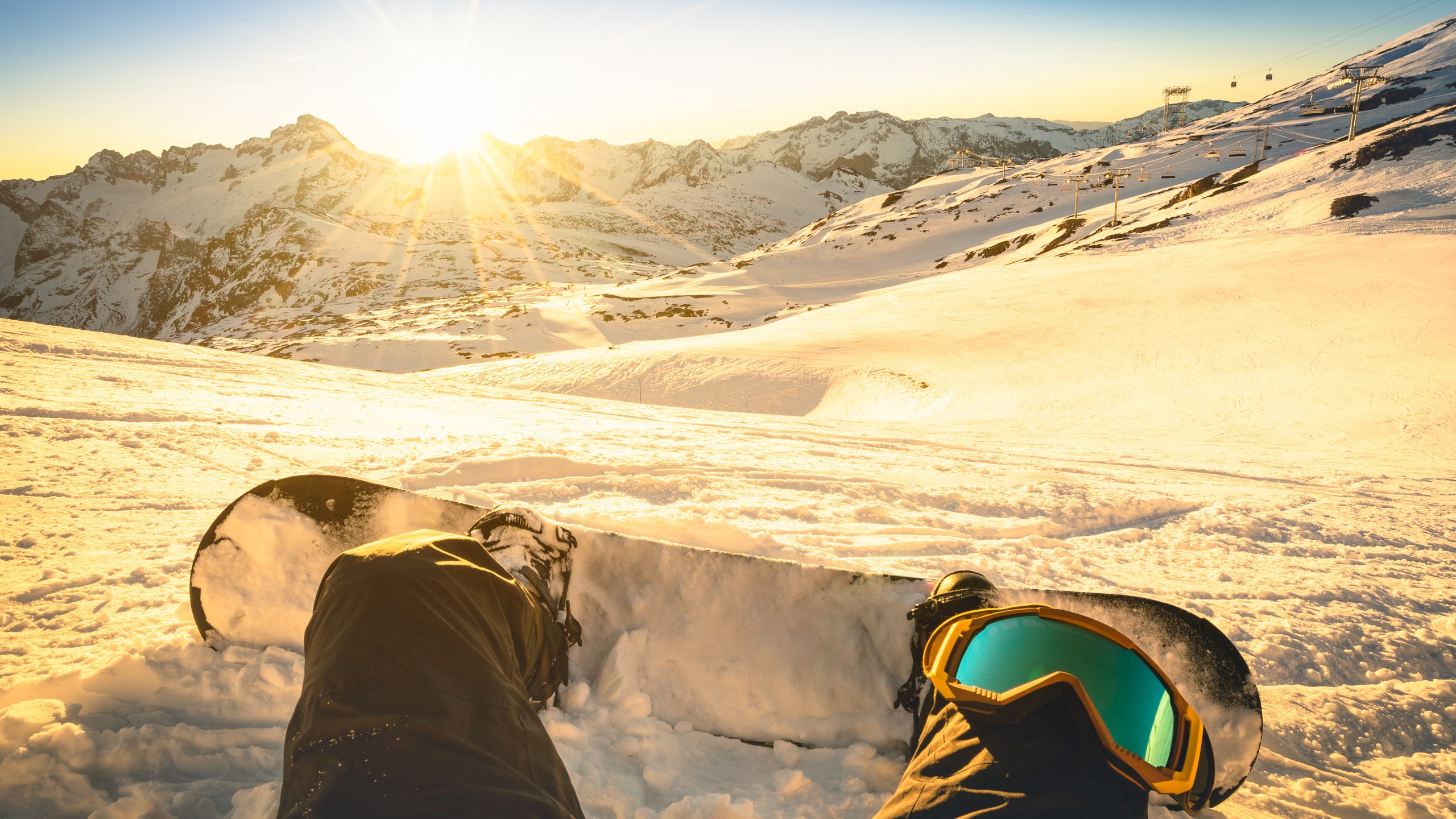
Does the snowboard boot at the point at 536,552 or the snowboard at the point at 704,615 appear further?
the snowboard boot at the point at 536,552

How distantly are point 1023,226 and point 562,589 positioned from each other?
4830cm

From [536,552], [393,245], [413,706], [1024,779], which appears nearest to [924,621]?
[1024,779]

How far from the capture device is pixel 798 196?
503ft

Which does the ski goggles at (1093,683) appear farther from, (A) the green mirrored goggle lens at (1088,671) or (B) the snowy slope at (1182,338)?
(B) the snowy slope at (1182,338)

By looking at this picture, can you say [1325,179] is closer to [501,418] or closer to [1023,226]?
[1023,226]

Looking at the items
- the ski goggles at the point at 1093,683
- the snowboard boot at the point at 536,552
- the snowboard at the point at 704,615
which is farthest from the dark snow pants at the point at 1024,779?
the snowboard boot at the point at 536,552

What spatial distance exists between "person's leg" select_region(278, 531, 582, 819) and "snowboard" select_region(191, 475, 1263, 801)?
0.68 m

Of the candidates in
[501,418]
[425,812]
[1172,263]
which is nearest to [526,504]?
[425,812]

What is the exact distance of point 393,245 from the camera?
95312 mm

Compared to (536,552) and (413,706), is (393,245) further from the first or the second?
(413,706)

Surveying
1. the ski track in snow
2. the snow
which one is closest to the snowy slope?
the snow

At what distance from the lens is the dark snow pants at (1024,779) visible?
1.41m

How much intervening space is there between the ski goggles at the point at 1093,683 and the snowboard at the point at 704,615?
328 millimetres

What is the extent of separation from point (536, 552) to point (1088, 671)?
1821 mm
